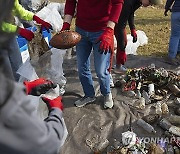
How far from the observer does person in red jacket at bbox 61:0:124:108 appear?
3.03 m

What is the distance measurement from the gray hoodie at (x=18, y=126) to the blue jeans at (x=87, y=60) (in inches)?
80.5

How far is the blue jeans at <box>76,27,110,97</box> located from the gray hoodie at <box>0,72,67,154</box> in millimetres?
2046

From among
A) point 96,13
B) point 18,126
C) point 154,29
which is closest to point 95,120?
point 96,13

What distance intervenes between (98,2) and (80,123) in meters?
1.26

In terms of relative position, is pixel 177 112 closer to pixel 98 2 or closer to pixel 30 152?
pixel 98 2

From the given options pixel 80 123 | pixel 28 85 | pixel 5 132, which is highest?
pixel 5 132

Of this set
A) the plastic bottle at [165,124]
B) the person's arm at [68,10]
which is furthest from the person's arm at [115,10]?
the plastic bottle at [165,124]

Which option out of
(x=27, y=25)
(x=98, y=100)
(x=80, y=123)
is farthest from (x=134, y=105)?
(x=27, y=25)

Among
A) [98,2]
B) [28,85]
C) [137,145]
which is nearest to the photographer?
[28,85]

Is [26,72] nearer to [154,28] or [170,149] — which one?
[170,149]

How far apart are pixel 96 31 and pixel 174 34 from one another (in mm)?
1941

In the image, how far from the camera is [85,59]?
11.3ft

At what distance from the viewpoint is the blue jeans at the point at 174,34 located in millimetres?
4578

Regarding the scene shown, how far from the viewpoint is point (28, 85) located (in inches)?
81.7
